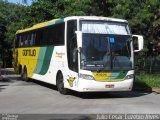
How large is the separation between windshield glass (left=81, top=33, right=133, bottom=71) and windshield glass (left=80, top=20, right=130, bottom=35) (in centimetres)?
22

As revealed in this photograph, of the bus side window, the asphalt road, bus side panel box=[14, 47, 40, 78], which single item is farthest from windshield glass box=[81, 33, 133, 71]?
bus side panel box=[14, 47, 40, 78]

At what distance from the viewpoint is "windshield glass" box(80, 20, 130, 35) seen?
18448 mm

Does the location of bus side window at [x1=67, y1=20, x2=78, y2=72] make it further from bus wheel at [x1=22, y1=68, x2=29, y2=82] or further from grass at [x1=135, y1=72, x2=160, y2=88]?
bus wheel at [x1=22, y1=68, x2=29, y2=82]

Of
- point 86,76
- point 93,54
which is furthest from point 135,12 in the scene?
point 86,76

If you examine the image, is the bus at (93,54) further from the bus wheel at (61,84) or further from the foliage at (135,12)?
the foliage at (135,12)

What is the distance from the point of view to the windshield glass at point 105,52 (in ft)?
58.6

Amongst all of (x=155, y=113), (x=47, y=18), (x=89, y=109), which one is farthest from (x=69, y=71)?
(x=47, y=18)

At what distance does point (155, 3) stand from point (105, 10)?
385 centimetres

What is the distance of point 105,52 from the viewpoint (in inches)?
714

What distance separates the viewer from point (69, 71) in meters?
18.9

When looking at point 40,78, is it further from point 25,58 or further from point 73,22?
point 73,22

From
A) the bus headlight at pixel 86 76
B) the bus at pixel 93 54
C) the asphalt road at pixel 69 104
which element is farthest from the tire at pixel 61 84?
the bus headlight at pixel 86 76

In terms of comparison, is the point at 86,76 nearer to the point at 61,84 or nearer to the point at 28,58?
the point at 61,84

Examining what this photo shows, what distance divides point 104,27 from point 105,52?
4.04 ft
